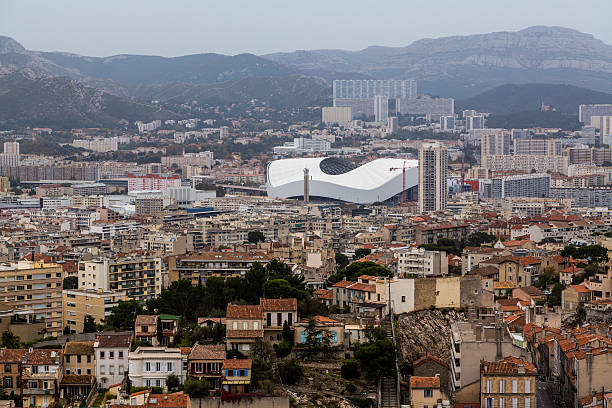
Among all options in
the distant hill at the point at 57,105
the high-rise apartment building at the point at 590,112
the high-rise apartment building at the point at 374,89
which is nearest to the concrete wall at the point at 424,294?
the distant hill at the point at 57,105

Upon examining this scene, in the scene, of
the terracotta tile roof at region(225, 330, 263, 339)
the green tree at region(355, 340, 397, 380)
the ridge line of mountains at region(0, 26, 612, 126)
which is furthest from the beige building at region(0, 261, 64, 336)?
the ridge line of mountains at region(0, 26, 612, 126)

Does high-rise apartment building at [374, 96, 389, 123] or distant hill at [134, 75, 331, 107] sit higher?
distant hill at [134, 75, 331, 107]

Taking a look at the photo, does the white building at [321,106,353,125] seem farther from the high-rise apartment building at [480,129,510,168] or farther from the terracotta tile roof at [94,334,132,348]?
the terracotta tile roof at [94,334,132,348]

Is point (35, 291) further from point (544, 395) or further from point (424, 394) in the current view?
point (544, 395)

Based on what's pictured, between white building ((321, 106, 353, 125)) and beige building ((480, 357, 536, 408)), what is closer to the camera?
beige building ((480, 357, 536, 408))

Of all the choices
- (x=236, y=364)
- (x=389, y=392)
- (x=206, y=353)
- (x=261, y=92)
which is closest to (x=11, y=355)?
(x=206, y=353)
